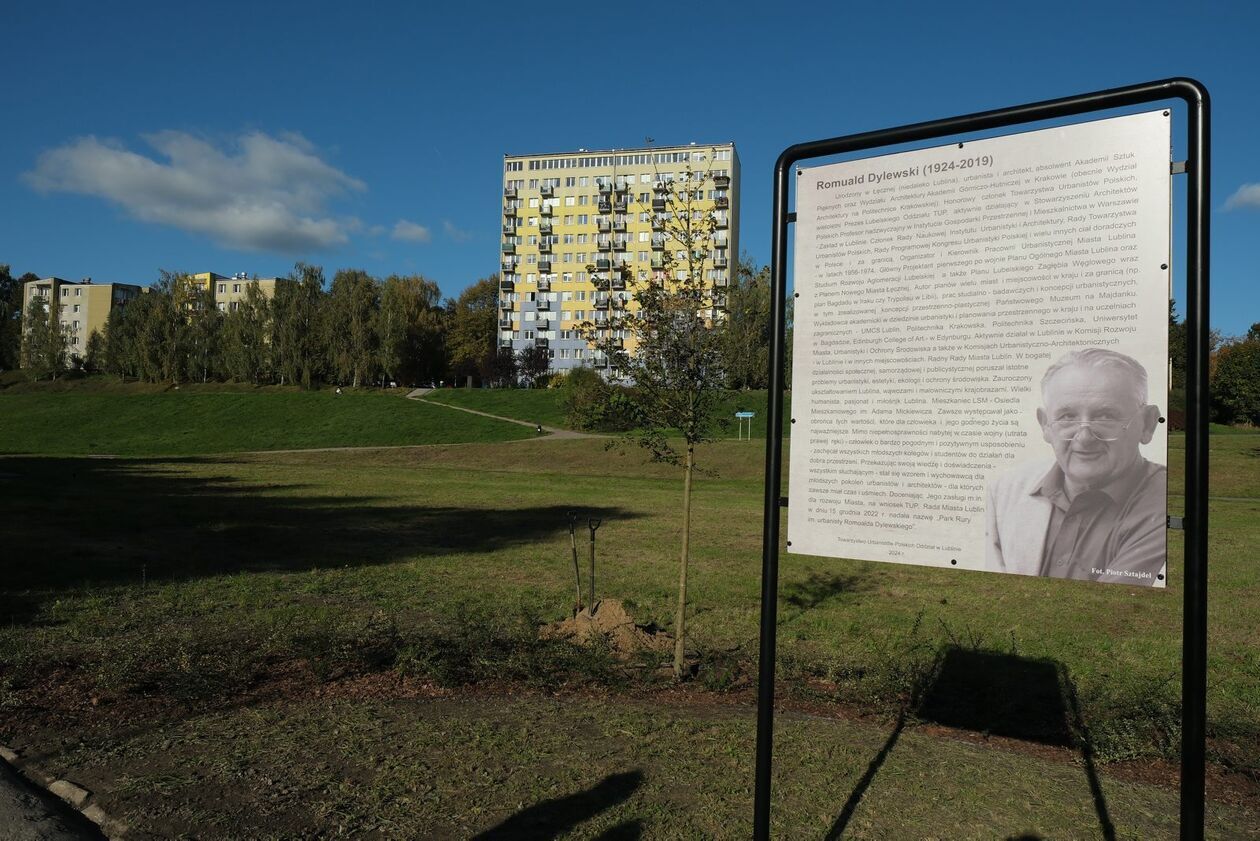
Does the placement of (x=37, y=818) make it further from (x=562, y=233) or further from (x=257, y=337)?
(x=562, y=233)

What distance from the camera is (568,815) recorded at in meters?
3.92

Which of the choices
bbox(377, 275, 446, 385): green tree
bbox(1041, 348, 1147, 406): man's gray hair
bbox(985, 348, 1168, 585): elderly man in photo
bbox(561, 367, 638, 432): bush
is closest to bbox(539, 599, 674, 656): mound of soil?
bbox(561, 367, 638, 432): bush

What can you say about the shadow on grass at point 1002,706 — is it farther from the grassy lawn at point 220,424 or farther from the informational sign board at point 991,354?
the grassy lawn at point 220,424

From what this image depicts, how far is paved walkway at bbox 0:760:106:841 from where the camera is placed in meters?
3.64

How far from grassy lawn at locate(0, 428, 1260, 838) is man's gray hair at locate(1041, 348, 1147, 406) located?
7.68 feet

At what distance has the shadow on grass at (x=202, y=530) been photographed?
10.6 m

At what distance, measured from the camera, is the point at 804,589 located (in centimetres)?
1049

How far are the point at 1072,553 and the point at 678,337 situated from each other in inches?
159

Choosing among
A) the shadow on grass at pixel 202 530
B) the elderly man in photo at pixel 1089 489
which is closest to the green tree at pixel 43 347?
the shadow on grass at pixel 202 530

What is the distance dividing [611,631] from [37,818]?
415 centimetres

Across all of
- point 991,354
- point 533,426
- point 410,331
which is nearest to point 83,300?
point 410,331

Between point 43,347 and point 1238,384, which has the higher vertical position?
point 43,347

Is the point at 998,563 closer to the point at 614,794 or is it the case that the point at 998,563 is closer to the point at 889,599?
the point at 614,794

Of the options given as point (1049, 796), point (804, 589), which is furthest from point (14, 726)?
point (804, 589)
